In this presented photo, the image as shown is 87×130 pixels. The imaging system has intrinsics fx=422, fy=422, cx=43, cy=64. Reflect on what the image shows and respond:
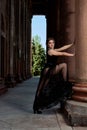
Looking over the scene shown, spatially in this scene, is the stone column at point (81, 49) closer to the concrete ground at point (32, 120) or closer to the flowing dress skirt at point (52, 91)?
the flowing dress skirt at point (52, 91)

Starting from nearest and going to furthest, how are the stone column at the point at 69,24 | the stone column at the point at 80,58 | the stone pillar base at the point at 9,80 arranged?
the stone column at the point at 80,58, the stone column at the point at 69,24, the stone pillar base at the point at 9,80

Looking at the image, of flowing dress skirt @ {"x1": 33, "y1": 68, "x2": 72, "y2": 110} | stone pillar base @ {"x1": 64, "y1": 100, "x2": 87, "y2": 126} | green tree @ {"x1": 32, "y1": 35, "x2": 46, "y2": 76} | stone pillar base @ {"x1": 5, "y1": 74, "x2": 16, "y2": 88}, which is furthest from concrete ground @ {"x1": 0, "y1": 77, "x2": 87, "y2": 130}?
green tree @ {"x1": 32, "y1": 35, "x2": 46, "y2": 76}

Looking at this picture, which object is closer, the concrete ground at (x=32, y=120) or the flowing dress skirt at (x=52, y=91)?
the concrete ground at (x=32, y=120)

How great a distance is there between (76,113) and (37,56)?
78.9 m

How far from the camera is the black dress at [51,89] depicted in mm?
9617

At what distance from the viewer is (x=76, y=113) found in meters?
7.99

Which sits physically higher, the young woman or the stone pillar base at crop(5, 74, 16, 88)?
the young woman

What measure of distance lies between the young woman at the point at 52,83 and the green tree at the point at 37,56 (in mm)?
70976

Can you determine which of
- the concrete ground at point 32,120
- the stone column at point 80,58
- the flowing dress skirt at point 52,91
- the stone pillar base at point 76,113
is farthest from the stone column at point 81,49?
the concrete ground at point 32,120

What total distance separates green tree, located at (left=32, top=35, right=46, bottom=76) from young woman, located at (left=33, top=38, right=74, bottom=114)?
7098 centimetres

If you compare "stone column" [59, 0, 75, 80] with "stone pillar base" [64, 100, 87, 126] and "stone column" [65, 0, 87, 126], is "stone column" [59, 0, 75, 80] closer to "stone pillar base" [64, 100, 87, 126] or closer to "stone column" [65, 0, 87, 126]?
"stone column" [65, 0, 87, 126]

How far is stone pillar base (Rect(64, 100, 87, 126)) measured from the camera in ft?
25.5

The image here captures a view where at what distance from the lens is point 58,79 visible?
974 centimetres

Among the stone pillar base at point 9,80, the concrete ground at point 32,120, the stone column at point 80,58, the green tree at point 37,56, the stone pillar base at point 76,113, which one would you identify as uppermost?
the stone column at point 80,58
